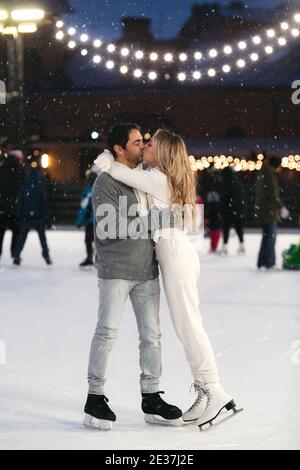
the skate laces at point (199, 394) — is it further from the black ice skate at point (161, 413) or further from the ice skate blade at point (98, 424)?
the ice skate blade at point (98, 424)

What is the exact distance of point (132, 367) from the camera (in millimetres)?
4965

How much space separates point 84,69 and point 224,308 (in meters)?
28.2

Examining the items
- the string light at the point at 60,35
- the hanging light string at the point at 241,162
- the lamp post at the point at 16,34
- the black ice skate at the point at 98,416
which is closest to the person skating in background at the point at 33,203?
the string light at the point at 60,35

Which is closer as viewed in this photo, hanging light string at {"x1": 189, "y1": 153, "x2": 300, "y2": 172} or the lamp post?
the lamp post

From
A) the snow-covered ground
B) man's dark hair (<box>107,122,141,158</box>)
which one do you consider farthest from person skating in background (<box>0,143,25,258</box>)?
man's dark hair (<box>107,122,141,158</box>)

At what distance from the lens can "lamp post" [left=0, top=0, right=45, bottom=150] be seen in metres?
15.4

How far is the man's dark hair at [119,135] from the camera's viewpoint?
Answer: 390 cm

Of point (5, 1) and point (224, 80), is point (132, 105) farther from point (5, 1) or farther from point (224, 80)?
point (5, 1)

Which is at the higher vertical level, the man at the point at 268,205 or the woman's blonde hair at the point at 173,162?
the woman's blonde hair at the point at 173,162

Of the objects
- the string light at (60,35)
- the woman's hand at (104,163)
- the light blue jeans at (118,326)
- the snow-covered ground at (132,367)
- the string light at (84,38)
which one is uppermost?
the string light at (60,35)

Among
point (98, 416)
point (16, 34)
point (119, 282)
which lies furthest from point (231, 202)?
point (98, 416)

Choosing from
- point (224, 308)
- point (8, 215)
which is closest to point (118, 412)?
point (224, 308)

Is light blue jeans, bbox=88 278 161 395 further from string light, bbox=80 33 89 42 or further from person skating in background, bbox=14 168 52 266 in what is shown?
string light, bbox=80 33 89 42

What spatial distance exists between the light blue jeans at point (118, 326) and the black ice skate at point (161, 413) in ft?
0.27
